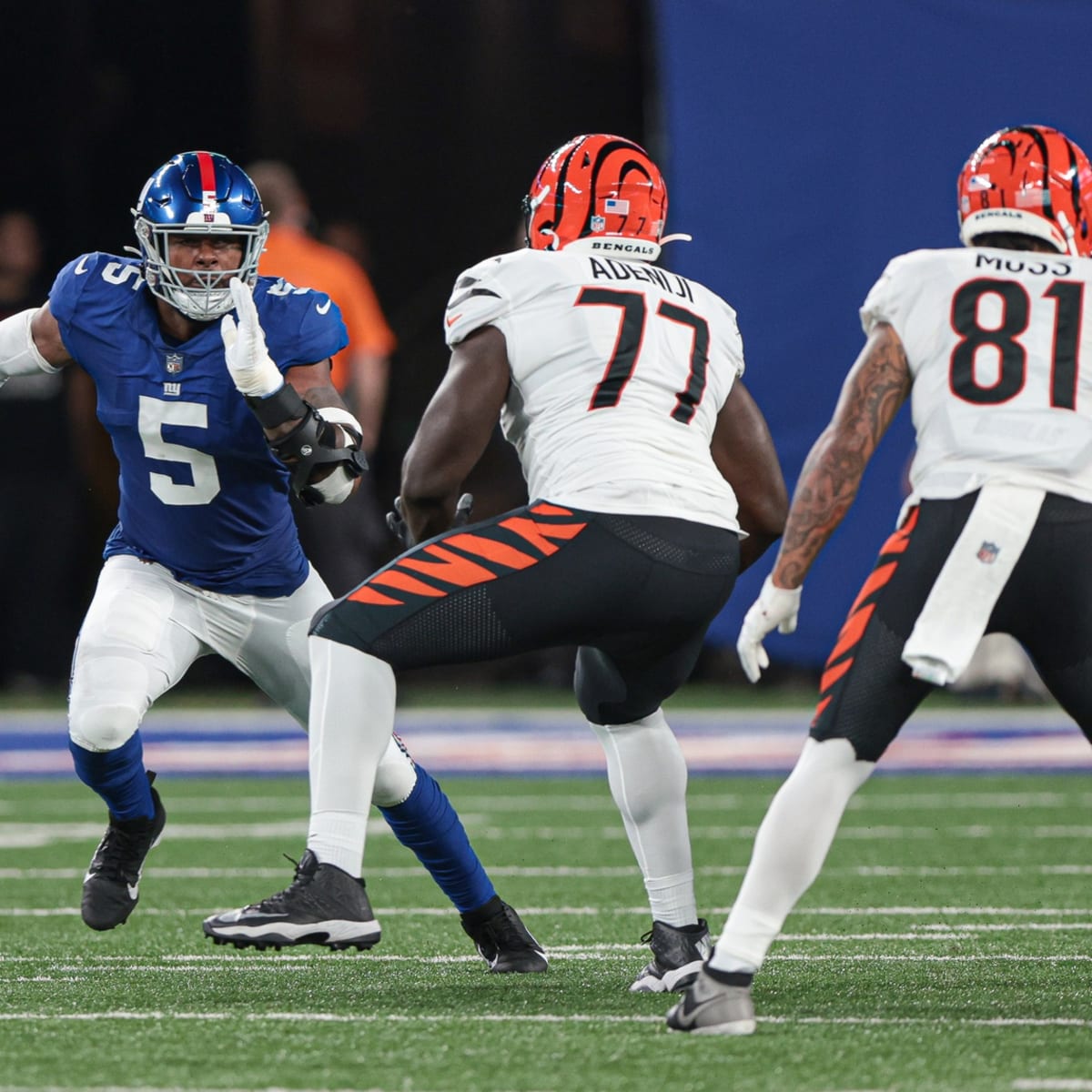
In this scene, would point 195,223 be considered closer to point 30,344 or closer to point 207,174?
point 207,174

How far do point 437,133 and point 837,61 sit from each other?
217cm

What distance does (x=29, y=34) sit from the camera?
10.3 metres

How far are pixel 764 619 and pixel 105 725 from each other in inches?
51.8

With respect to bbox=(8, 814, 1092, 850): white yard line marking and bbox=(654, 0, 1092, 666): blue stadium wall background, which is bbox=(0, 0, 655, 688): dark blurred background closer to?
bbox=(654, 0, 1092, 666): blue stadium wall background

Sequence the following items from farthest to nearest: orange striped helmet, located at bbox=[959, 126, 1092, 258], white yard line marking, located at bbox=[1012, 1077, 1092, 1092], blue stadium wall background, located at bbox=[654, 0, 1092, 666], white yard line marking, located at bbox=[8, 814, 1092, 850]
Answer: blue stadium wall background, located at bbox=[654, 0, 1092, 666]
white yard line marking, located at bbox=[8, 814, 1092, 850]
orange striped helmet, located at bbox=[959, 126, 1092, 258]
white yard line marking, located at bbox=[1012, 1077, 1092, 1092]

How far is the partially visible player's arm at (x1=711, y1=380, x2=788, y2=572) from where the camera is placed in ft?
12.3

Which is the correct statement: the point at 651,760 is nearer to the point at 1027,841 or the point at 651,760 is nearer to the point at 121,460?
the point at 121,460

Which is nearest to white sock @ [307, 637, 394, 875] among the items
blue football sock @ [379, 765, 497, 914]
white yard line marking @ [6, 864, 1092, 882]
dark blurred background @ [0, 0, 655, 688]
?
blue football sock @ [379, 765, 497, 914]

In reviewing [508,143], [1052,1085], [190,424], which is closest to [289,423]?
[190,424]

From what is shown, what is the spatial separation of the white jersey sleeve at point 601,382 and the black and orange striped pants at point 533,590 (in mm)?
56

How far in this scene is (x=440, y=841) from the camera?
3928mm

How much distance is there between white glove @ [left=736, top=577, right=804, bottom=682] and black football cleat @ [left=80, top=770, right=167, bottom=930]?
1.34 metres

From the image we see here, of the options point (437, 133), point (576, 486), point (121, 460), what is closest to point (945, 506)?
point (576, 486)

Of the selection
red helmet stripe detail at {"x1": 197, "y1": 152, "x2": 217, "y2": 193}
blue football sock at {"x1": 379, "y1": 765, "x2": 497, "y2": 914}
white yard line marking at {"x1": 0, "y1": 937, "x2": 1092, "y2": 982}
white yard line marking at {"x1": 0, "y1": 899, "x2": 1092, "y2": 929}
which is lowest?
white yard line marking at {"x1": 0, "y1": 899, "x2": 1092, "y2": 929}
